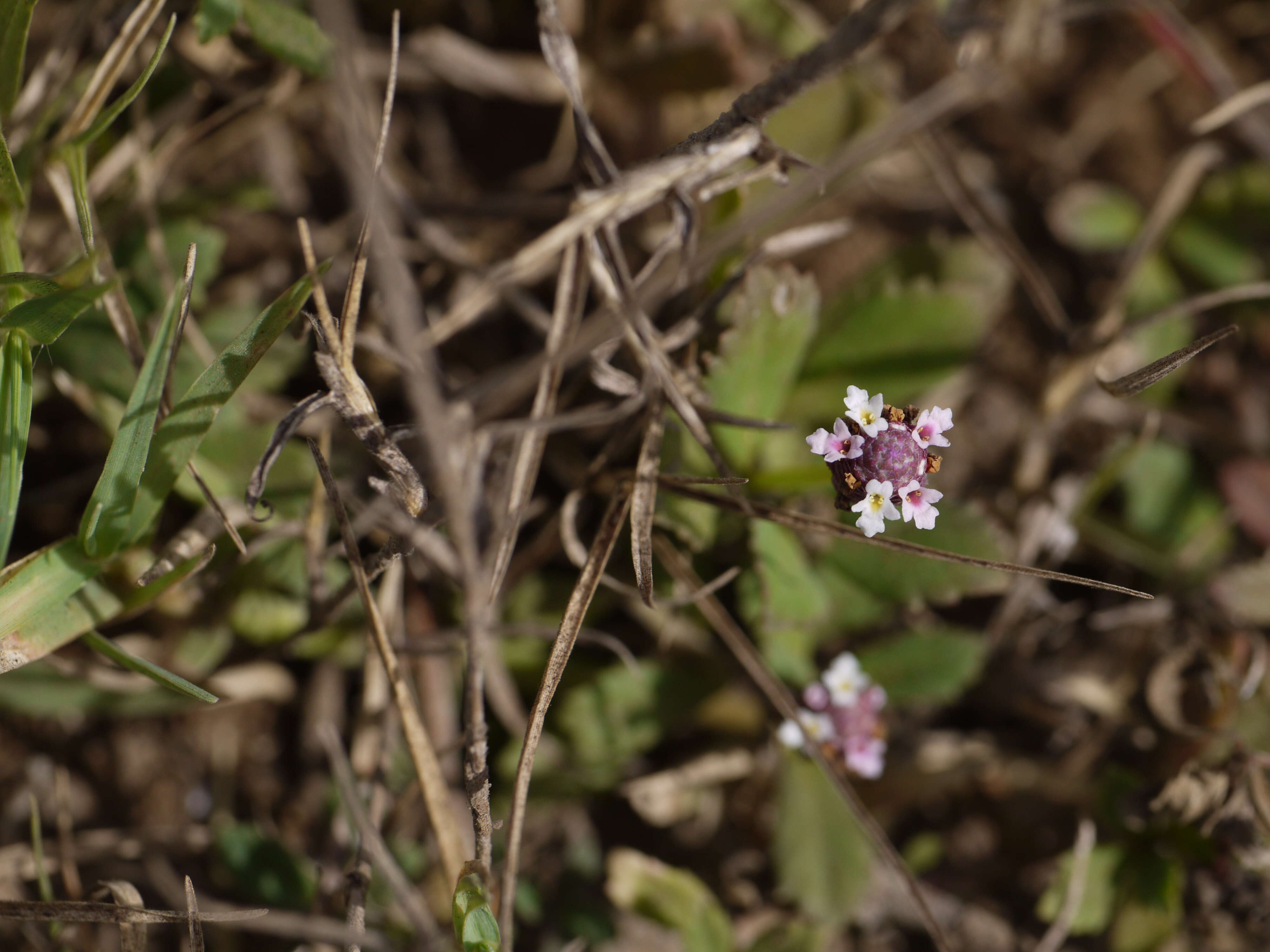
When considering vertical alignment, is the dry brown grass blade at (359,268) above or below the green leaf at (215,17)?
below

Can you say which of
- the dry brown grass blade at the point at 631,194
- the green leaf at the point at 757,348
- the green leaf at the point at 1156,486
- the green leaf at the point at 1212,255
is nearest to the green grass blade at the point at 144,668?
the dry brown grass blade at the point at 631,194

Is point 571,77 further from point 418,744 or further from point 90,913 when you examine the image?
point 90,913

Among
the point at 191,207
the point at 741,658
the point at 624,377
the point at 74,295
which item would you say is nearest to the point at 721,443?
the point at 624,377

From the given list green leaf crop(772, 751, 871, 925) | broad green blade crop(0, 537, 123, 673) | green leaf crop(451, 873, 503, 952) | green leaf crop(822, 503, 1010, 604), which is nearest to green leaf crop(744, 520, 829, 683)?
green leaf crop(822, 503, 1010, 604)

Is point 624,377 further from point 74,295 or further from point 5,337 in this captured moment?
point 5,337

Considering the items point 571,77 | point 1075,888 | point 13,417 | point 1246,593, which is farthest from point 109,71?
point 1246,593

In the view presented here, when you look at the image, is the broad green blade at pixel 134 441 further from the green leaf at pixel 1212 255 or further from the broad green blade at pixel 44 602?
the green leaf at pixel 1212 255
